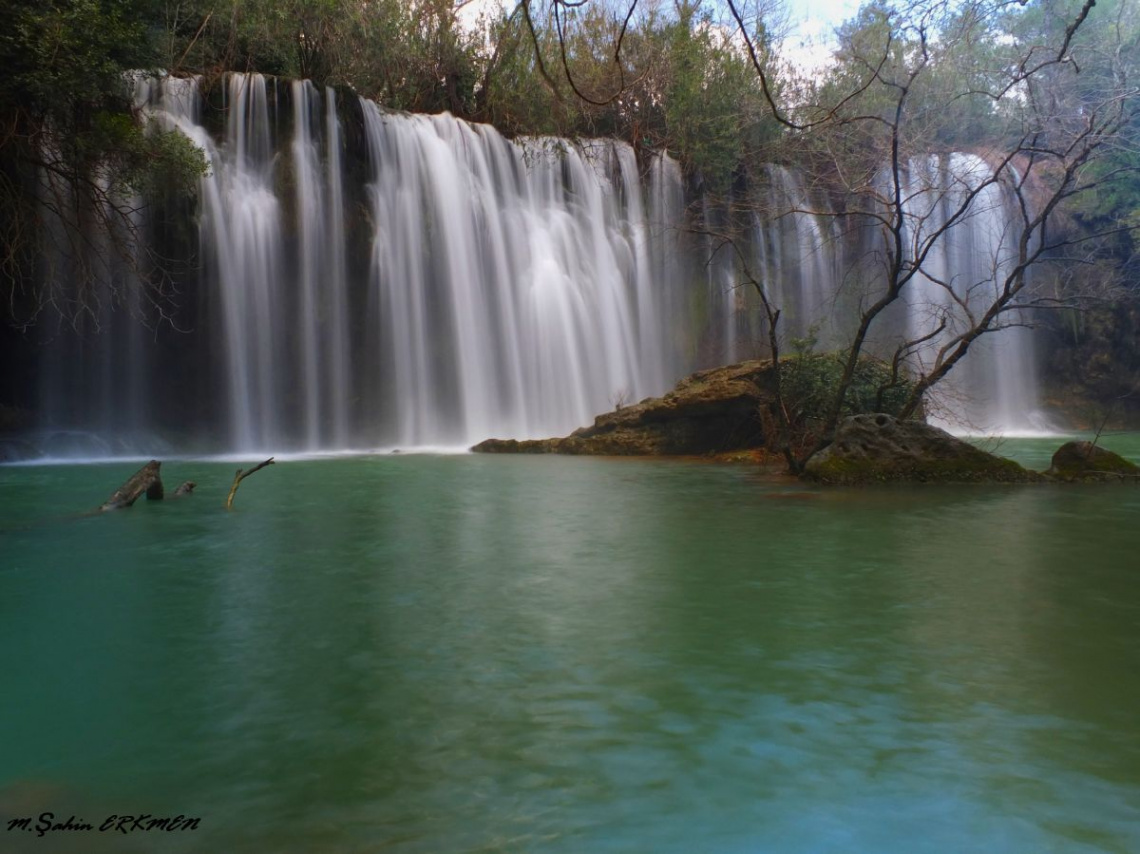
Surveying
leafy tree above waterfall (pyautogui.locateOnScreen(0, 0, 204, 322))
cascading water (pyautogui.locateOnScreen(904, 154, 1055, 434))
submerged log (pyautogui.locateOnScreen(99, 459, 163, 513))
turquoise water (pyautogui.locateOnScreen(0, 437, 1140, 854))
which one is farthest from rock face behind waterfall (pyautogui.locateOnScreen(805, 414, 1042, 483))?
cascading water (pyautogui.locateOnScreen(904, 154, 1055, 434))

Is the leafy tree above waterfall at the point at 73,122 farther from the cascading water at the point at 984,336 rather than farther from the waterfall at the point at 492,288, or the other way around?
the cascading water at the point at 984,336

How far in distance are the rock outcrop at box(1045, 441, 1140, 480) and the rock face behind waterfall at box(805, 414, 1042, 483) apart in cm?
30

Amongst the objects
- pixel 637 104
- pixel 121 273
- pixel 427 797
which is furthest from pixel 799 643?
pixel 637 104

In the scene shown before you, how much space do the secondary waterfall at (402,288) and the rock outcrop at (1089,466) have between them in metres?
4.72

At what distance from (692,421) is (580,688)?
38.2 feet

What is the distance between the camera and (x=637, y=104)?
2356 centimetres

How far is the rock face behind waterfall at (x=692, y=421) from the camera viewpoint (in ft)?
46.5

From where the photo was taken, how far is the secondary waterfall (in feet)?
55.8

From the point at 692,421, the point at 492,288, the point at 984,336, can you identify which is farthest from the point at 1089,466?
the point at 984,336

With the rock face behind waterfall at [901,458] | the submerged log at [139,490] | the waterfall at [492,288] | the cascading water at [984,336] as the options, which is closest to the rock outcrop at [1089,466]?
the rock face behind waterfall at [901,458]

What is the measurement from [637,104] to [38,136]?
15630mm

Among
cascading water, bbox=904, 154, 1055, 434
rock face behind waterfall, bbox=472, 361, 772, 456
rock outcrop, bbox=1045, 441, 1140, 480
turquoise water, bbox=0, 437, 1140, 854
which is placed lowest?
turquoise water, bbox=0, 437, 1140, 854

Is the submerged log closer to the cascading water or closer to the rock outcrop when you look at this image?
the rock outcrop

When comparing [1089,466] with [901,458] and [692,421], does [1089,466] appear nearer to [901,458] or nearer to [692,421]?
[901,458]
